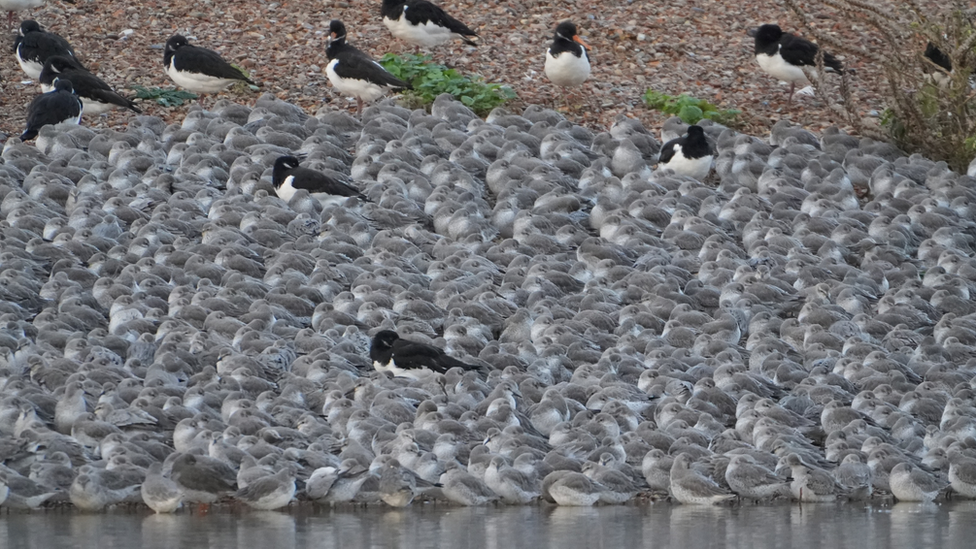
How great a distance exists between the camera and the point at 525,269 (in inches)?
508

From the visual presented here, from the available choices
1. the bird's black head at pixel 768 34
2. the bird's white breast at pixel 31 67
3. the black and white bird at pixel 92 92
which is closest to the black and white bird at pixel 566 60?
the bird's black head at pixel 768 34

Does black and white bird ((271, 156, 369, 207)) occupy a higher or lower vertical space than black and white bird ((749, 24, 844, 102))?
lower

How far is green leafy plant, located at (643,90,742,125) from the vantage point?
16.4 metres

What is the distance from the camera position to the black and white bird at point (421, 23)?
56.4 feet

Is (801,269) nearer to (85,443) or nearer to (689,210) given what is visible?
(689,210)

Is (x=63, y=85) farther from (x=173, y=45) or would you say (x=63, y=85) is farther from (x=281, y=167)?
(x=281, y=167)

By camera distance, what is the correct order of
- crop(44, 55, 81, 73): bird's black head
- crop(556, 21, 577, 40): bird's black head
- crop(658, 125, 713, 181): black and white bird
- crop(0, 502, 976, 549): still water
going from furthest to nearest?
crop(44, 55, 81, 73): bird's black head → crop(556, 21, 577, 40): bird's black head → crop(658, 125, 713, 181): black and white bird → crop(0, 502, 976, 549): still water

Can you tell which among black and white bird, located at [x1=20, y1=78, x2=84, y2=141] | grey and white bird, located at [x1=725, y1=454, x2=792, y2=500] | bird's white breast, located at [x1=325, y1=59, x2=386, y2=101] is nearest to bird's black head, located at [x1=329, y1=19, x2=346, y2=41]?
bird's white breast, located at [x1=325, y1=59, x2=386, y2=101]

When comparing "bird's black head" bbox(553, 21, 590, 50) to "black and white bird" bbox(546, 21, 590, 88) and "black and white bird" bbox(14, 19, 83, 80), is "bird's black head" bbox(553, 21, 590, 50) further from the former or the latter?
"black and white bird" bbox(14, 19, 83, 80)

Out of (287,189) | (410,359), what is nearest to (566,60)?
(287,189)

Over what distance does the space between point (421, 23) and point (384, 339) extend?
717cm

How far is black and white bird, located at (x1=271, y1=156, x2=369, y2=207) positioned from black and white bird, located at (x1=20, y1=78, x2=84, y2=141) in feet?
9.73

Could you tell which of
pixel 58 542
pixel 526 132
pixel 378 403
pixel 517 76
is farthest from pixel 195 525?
pixel 517 76

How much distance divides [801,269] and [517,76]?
5946 mm
